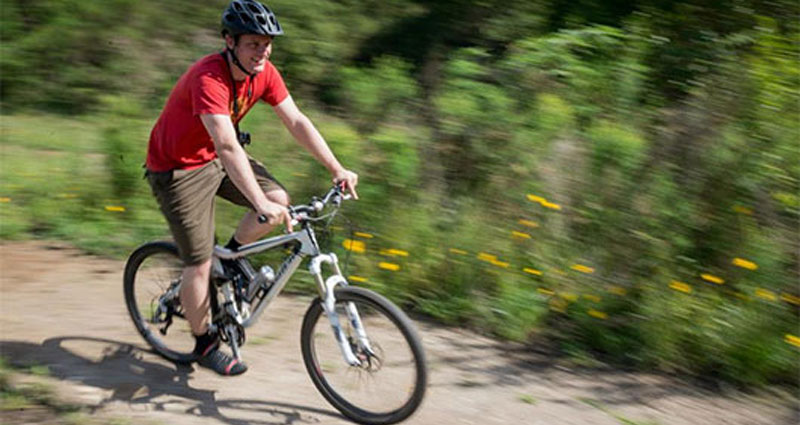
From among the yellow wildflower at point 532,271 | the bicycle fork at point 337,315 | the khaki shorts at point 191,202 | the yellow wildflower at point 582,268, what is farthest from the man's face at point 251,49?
the yellow wildflower at point 582,268

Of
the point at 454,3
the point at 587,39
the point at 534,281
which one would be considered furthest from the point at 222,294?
the point at 454,3

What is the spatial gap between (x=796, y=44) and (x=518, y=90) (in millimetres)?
1714

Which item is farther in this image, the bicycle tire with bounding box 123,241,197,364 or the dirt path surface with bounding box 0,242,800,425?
the bicycle tire with bounding box 123,241,197,364

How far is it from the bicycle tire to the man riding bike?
30 centimetres

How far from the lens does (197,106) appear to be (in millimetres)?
4008

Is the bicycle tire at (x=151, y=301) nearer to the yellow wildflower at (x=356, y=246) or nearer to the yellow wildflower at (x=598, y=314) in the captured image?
the yellow wildflower at (x=356, y=246)

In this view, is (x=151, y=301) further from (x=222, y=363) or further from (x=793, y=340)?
(x=793, y=340)

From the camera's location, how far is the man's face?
401 centimetres

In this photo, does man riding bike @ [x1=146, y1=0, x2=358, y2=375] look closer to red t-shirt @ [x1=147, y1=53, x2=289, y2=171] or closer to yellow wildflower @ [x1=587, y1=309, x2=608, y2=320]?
red t-shirt @ [x1=147, y1=53, x2=289, y2=171]

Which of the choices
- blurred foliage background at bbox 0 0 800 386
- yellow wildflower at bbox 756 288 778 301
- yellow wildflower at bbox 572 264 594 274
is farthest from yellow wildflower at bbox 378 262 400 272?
yellow wildflower at bbox 756 288 778 301

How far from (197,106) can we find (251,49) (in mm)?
344

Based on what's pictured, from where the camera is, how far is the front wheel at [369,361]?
3.99 meters

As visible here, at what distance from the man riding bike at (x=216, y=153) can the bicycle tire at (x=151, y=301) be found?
1.00 feet

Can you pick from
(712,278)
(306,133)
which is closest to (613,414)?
(712,278)
